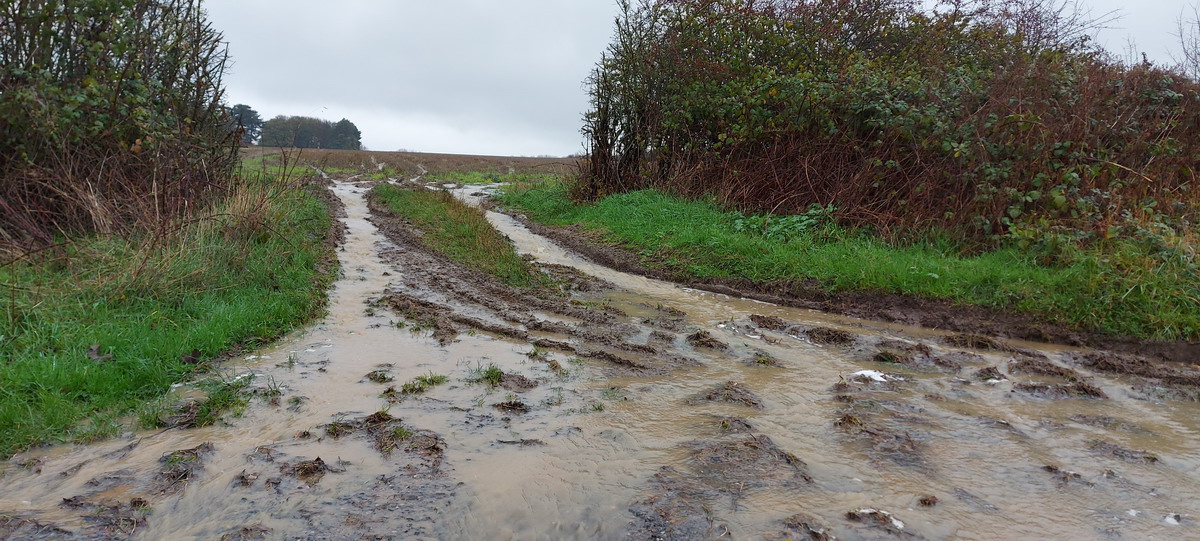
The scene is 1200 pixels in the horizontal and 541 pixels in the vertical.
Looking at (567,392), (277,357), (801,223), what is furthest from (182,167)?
(801,223)

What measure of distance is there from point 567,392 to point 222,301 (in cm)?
328

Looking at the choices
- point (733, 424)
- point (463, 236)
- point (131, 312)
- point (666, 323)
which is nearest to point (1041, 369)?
point (733, 424)

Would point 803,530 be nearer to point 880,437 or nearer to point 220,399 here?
point 880,437

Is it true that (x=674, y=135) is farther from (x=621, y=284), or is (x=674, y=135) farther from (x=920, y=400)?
(x=920, y=400)

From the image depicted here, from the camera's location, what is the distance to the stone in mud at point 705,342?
489cm

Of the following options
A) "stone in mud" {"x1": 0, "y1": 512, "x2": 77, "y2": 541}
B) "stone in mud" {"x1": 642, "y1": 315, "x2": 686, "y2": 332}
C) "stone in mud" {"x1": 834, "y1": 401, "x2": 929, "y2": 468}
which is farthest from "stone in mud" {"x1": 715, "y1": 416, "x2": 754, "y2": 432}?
"stone in mud" {"x1": 0, "y1": 512, "x2": 77, "y2": 541}

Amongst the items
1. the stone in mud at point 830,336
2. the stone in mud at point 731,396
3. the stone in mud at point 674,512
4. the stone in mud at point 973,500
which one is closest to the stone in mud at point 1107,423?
the stone in mud at point 973,500

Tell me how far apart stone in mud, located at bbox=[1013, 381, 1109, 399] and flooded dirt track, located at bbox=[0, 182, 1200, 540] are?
2cm

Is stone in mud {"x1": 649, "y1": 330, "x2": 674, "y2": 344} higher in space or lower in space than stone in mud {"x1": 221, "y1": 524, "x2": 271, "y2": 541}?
higher

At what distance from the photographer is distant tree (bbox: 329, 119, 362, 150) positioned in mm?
52250

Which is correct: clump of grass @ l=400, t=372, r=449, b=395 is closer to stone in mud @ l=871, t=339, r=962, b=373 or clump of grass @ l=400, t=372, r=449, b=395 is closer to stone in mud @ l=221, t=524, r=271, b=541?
stone in mud @ l=221, t=524, r=271, b=541

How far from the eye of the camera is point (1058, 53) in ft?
30.1

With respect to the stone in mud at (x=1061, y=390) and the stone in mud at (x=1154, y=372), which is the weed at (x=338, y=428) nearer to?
the stone in mud at (x=1061, y=390)

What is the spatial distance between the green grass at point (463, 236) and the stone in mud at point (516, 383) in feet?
8.99
